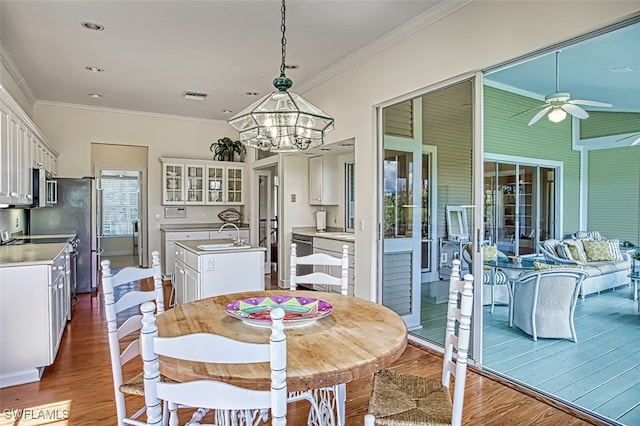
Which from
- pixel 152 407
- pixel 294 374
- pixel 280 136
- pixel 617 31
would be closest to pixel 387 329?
pixel 294 374

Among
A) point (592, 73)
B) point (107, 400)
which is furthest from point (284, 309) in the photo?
point (592, 73)

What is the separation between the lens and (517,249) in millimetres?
3699

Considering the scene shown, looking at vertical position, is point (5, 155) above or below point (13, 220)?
above

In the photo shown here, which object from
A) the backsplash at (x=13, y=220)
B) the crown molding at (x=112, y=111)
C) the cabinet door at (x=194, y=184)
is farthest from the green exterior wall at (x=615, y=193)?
the crown molding at (x=112, y=111)

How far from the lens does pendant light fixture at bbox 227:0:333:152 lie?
220cm

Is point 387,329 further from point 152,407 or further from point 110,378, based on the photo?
point 110,378

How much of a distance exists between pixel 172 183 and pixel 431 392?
6.25 metres

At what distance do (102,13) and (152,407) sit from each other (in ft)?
11.2

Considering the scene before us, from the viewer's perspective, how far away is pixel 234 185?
24.7 feet

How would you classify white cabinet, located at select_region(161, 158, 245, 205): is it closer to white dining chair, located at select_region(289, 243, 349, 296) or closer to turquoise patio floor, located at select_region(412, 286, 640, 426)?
white dining chair, located at select_region(289, 243, 349, 296)

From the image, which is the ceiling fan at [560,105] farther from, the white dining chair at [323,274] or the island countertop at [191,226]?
the island countertop at [191,226]

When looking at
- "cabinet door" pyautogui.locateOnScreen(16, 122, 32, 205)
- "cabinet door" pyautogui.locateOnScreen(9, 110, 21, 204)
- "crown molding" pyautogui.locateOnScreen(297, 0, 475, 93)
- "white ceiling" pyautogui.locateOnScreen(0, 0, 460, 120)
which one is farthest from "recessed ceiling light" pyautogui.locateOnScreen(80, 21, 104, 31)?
"crown molding" pyautogui.locateOnScreen(297, 0, 475, 93)

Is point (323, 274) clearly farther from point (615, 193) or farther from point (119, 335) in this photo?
point (615, 193)

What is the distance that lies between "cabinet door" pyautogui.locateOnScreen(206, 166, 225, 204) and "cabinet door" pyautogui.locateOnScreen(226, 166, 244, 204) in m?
0.12
